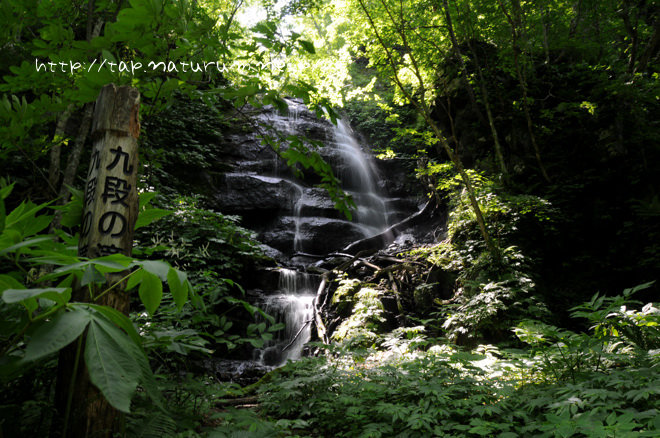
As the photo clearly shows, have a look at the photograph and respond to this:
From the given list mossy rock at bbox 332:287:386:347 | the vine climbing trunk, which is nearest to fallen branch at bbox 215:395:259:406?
mossy rock at bbox 332:287:386:347

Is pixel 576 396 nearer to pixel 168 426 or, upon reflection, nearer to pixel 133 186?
pixel 168 426

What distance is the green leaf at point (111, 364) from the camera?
0.62 meters

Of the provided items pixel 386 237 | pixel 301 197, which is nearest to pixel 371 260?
pixel 386 237

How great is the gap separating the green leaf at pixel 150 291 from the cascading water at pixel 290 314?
210 inches

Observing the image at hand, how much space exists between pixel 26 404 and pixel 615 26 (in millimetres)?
11306

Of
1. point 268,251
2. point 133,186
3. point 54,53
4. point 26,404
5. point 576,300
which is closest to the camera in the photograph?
point 26,404

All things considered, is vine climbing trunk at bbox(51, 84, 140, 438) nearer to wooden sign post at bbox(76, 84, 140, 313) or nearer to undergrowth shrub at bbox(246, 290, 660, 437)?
wooden sign post at bbox(76, 84, 140, 313)

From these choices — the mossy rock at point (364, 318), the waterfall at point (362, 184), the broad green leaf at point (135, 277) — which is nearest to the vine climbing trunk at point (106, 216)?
the broad green leaf at point (135, 277)

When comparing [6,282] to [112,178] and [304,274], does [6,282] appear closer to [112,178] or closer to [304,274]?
[112,178]

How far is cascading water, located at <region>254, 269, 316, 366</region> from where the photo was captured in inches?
266

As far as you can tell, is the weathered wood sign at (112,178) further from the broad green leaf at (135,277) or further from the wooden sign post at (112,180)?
the broad green leaf at (135,277)

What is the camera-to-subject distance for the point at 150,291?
1.01 meters

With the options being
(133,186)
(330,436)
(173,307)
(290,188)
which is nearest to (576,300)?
(330,436)

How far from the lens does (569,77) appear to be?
7754mm
